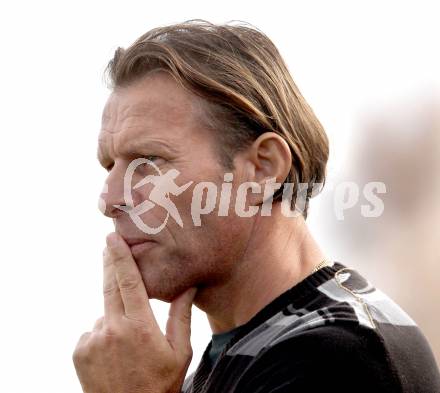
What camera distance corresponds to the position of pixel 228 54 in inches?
125

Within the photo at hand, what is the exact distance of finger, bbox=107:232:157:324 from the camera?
2953 millimetres

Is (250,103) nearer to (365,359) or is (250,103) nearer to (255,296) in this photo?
(255,296)

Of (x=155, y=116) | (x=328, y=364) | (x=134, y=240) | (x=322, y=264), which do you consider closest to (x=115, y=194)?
(x=134, y=240)

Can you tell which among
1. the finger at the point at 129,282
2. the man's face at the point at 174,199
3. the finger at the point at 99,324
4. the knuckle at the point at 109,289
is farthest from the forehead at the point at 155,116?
the finger at the point at 99,324

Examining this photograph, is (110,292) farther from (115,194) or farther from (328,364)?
(328,364)

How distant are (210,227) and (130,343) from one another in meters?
0.44

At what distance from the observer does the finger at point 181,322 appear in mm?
2904

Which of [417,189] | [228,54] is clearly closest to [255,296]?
[228,54]

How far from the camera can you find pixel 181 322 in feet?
9.68

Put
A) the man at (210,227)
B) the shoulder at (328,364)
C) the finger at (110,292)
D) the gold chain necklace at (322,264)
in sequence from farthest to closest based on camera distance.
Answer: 1. the finger at (110,292)
2. the gold chain necklace at (322,264)
3. the man at (210,227)
4. the shoulder at (328,364)

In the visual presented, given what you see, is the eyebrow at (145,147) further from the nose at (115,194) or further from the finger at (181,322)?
the finger at (181,322)

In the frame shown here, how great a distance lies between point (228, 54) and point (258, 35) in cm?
18

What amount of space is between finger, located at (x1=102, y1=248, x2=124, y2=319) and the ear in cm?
56

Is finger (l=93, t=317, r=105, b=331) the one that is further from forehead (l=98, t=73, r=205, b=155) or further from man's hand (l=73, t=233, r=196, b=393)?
forehead (l=98, t=73, r=205, b=155)
